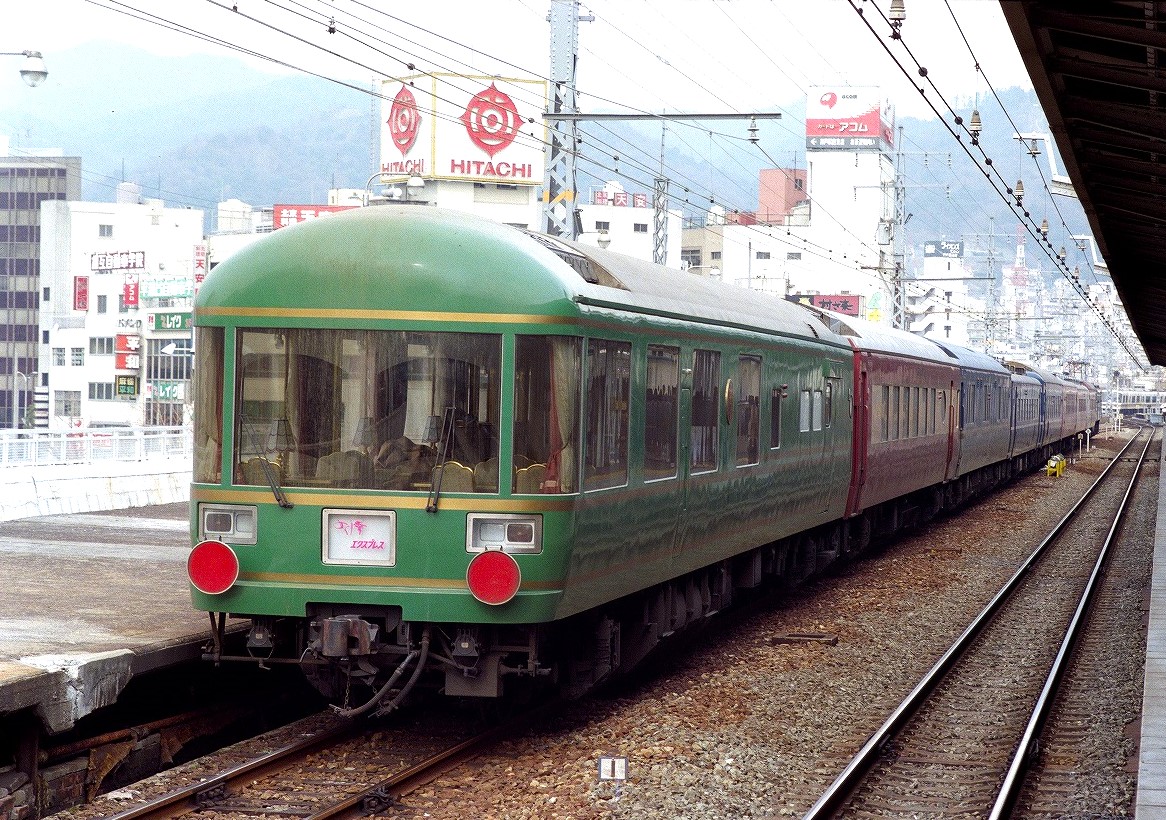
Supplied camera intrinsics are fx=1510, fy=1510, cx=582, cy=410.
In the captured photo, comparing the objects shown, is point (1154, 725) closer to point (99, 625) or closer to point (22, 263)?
point (99, 625)

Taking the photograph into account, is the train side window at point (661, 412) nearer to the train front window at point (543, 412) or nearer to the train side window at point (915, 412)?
the train front window at point (543, 412)

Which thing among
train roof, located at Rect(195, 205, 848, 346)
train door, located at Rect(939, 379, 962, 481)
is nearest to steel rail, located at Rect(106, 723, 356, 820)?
train roof, located at Rect(195, 205, 848, 346)

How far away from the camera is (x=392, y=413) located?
26.8ft

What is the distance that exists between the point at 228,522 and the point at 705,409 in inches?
144

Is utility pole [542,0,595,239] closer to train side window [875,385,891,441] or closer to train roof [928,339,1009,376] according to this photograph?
train side window [875,385,891,441]

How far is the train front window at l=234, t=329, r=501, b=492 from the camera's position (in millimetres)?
8141

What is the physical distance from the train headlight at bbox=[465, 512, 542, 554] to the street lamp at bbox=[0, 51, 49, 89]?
45.2 ft

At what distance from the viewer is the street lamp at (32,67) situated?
63.9 feet

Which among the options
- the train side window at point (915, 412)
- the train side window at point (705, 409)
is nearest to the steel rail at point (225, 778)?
the train side window at point (705, 409)

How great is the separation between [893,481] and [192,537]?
39.0 ft

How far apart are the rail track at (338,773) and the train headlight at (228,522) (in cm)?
119

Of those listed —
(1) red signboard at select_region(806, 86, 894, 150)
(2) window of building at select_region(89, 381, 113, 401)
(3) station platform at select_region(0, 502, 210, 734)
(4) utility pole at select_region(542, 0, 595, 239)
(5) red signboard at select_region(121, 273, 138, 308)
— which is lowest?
(3) station platform at select_region(0, 502, 210, 734)

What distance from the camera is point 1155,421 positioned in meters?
117

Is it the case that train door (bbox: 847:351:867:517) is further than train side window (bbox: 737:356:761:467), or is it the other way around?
train door (bbox: 847:351:867:517)
